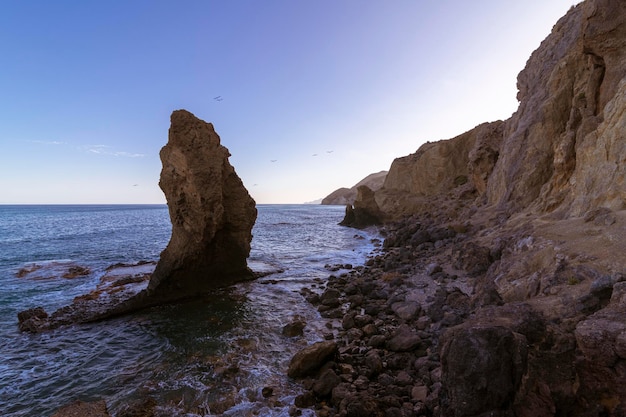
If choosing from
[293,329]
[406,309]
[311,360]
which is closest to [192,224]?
[293,329]

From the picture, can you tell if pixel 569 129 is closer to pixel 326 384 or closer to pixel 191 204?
pixel 326 384

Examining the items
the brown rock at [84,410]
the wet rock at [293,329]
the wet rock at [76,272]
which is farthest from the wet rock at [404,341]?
the wet rock at [76,272]

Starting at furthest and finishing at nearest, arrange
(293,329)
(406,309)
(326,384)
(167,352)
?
(406,309)
(293,329)
(167,352)
(326,384)

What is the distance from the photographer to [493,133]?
3194cm

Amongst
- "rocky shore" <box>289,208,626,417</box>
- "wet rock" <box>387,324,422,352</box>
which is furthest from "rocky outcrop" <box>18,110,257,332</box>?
"wet rock" <box>387,324,422,352</box>

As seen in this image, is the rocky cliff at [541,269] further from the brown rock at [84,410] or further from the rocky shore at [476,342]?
the brown rock at [84,410]

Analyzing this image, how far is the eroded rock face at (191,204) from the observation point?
17.3m

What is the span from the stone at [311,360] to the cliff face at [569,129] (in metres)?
10.2

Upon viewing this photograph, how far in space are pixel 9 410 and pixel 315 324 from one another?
9655mm

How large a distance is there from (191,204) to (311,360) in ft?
39.2

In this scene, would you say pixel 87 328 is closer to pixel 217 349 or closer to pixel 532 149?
pixel 217 349

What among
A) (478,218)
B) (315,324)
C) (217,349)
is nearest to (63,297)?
(217,349)

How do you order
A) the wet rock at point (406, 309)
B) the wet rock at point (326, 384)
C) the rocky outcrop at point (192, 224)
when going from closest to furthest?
the wet rock at point (326, 384) → the wet rock at point (406, 309) → the rocky outcrop at point (192, 224)

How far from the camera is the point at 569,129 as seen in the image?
1557cm
